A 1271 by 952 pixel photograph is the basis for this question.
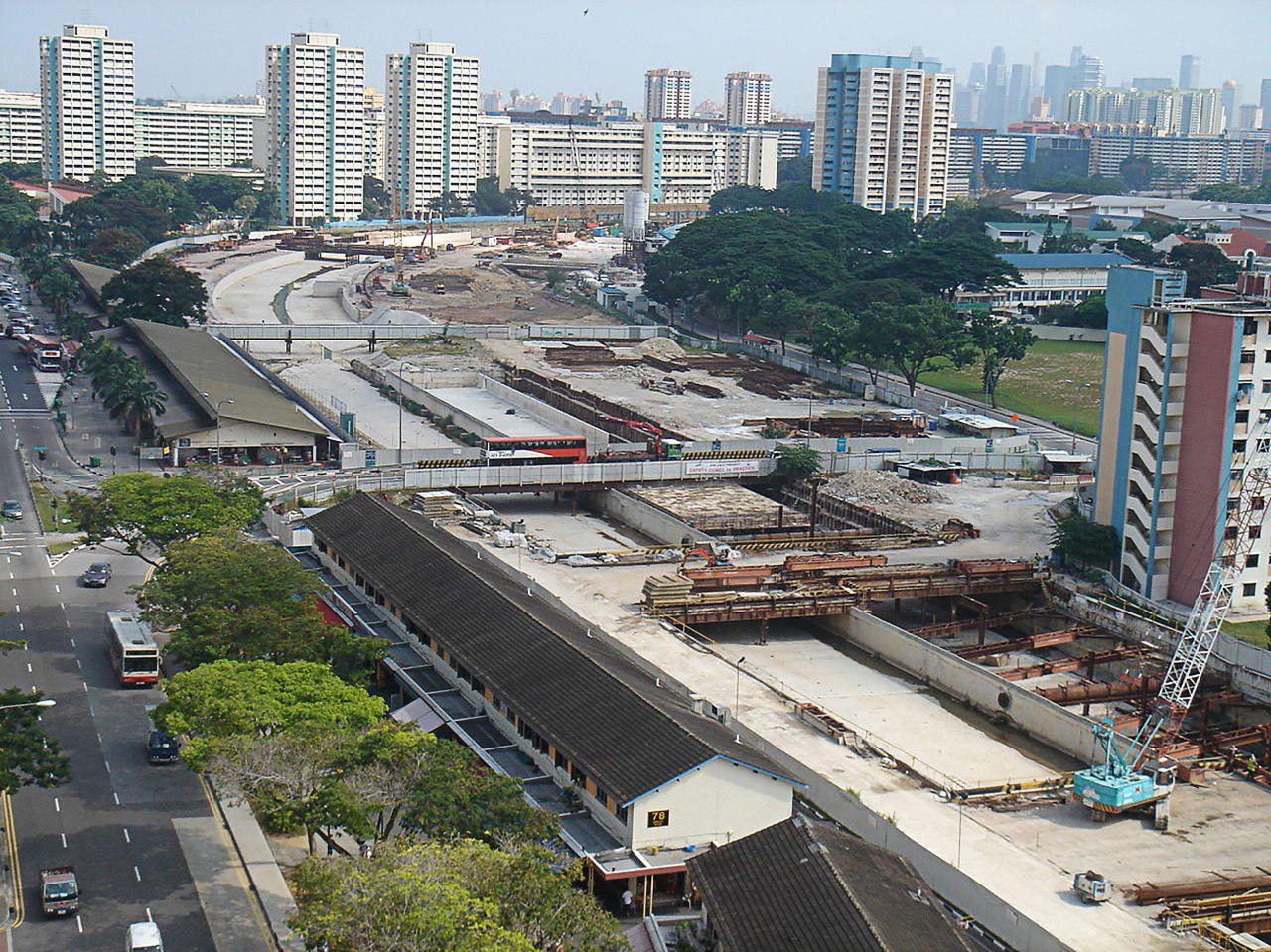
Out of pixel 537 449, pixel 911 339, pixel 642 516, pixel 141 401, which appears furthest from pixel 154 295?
pixel 642 516

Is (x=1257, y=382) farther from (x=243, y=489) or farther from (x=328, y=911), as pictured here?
(x=328, y=911)

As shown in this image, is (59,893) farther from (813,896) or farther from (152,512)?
(152,512)

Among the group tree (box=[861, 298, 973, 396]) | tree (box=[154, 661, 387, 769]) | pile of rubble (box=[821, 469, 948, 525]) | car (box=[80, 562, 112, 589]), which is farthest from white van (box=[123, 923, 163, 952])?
tree (box=[861, 298, 973, 396])

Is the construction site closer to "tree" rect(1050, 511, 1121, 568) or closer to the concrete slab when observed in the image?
"tree" rect(1050, 511, 1121, 568)

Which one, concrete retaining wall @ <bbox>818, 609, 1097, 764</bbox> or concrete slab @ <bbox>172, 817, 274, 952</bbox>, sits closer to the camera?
concrete slab @ <bbox>172, 817, 274, 952</bbox>

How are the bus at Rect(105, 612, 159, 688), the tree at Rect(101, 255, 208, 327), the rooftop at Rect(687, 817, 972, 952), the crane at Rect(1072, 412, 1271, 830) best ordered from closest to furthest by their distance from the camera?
the rooftop at Rect(687, 817, 972, 952) < the crane at Rect(1072, 412, 1271, 830) < the bus at Rect(105, 612, 159, 688) < the tree at Rect(101, 255, 208, 327)

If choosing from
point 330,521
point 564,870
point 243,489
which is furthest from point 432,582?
point 564,870

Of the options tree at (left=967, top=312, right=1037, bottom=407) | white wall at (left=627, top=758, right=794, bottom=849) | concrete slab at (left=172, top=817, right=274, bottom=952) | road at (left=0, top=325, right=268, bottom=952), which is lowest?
concrete slab at (left=172, top=817, right=274, bottom=952)
